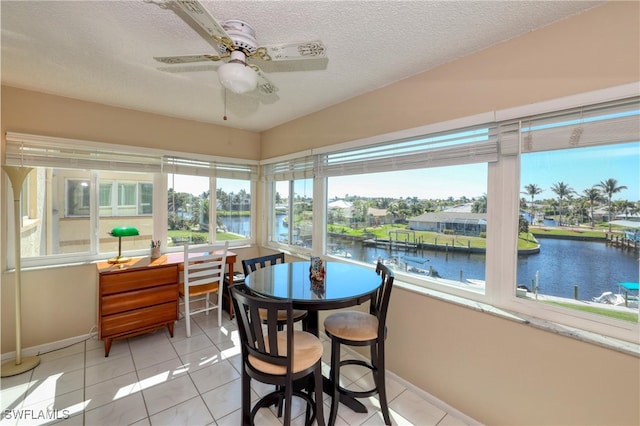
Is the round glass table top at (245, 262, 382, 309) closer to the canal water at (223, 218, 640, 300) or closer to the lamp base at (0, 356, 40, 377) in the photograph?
the canal water at (223, 218, 640, 300)

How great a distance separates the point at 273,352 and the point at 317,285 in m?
0.54

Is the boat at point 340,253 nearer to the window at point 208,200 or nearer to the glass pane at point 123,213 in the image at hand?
the window at point 208,200

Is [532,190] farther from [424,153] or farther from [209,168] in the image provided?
[209,168]

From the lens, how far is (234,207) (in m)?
4.00

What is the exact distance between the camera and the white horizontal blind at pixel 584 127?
52.0 inches

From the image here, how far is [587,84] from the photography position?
1.41 metres

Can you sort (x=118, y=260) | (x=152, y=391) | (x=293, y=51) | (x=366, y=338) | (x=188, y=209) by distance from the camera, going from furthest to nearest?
(x=188, y=209) → (x=118, y=260) → (x=152, y=391) → (x=366, y=338) → (x=293, y=51)

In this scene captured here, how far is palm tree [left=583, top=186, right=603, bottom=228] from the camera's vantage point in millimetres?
1473

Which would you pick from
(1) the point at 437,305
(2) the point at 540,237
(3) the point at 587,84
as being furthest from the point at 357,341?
(3) the point at 587,84

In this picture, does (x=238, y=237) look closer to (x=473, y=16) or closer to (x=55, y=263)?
(x=55, y=263)

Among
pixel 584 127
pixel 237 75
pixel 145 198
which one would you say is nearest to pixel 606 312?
pixel 584 127

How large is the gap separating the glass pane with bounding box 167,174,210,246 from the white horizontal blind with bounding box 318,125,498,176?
1947mm

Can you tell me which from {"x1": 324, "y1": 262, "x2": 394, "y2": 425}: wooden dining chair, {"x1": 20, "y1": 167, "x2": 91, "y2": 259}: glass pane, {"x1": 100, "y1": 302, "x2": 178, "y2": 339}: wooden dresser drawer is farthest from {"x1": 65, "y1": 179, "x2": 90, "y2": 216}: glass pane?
{"x1": 324, "y1": 262, "x2": 394, "y2": 425}: wooden dining chair

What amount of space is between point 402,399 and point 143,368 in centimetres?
218
